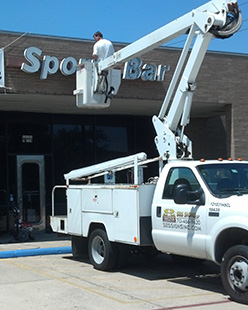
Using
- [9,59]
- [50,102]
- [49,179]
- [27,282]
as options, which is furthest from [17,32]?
[27,282]

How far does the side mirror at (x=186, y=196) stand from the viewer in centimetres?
800

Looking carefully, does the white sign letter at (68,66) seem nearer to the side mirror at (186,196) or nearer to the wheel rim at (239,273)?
the side mirror at (186,196)

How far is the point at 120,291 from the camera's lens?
827 cm

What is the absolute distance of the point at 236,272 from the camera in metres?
7.28

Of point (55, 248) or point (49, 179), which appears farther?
point (49, 179)

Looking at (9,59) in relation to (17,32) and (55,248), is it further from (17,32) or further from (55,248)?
(55,248)

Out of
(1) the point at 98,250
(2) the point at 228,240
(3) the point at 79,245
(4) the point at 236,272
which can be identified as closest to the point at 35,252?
(3) the point at 79,245

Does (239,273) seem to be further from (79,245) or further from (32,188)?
(32,188)

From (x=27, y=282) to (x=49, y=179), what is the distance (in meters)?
8.14

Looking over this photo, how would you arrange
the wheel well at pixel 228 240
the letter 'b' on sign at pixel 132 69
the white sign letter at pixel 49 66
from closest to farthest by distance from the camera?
the wheel well at pixel 228 240 → the white sign letter at pixel 49 66 → the letter 'b' on sign at pixel 132 69

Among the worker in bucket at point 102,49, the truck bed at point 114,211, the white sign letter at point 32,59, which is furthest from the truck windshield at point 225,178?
the white sign letter at point 32,59

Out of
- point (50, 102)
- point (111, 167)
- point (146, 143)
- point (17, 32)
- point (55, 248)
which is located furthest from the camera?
point (146, 143)

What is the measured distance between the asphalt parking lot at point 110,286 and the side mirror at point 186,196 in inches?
57.7

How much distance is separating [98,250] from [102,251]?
0.50 feet
